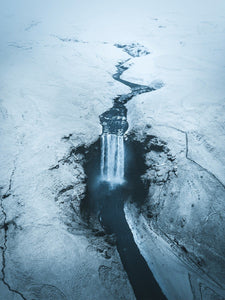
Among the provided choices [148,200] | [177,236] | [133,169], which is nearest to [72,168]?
[133,169]

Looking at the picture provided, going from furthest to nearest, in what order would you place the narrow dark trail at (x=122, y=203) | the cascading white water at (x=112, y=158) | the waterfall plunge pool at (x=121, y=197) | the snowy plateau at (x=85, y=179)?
the cascading white water at (x=112, y=158)
the waterfall plunge pool at (x=121, y=197)
the narrow dark trail at (x=122, y=203)
the snowy plateau at (x=85, y=179)

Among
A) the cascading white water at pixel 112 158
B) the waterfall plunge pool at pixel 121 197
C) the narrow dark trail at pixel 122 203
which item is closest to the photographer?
the narrow dark trail at pixel 122 203

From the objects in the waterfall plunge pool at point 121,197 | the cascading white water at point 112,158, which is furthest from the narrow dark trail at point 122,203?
the cascading white water at point 112,158

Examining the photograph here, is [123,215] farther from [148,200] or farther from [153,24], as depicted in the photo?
[153,24]

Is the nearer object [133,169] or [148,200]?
[148,200]

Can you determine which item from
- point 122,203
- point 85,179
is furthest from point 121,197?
point 85,179

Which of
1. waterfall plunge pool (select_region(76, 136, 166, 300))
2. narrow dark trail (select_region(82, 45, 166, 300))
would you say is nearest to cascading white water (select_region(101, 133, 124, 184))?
waterfall plunge pool (select_region(76, 136, 166, 300))

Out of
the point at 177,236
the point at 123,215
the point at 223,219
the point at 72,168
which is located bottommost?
the point at 123,215

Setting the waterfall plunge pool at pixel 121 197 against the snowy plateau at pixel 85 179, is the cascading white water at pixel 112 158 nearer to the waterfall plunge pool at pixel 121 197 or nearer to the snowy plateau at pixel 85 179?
the waterfall plunge pool at pixel 121 197
